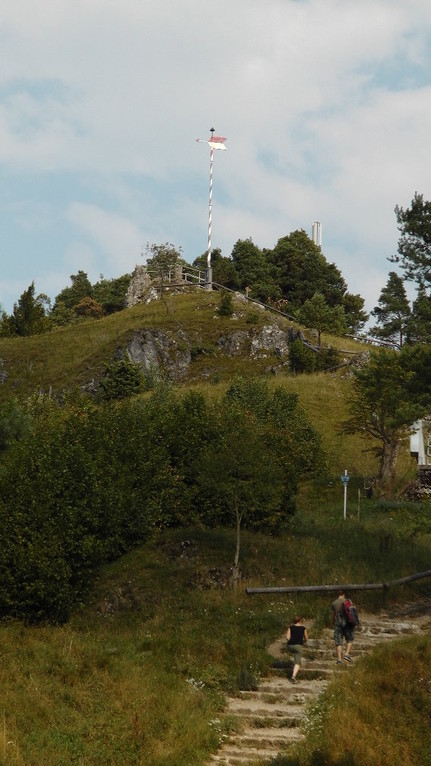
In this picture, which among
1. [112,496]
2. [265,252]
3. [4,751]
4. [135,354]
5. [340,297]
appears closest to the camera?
[4,751]

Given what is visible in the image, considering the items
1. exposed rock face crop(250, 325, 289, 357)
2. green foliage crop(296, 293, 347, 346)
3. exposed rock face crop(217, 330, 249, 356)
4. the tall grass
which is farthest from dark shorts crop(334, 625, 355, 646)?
green foliage crop(296, 293, 347, 346)

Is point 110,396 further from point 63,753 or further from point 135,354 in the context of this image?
Answer: point 63,753

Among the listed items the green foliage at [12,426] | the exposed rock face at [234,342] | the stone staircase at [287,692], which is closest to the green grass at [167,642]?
the stone staircase at [287,692]

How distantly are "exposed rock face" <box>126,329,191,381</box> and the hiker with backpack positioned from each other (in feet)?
155

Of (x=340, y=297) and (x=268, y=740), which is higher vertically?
(x=340, y=297)

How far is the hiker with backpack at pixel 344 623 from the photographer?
823 inches

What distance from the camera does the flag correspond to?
88062mm

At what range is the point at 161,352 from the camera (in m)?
70.6

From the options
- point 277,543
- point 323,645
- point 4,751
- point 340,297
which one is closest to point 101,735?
point 4,751

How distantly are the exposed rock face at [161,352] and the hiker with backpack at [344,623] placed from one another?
155 feet

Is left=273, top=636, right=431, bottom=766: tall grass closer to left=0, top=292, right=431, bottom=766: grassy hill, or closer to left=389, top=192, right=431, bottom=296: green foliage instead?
left=0, top=292, right=431, bottom=766: grassy hill

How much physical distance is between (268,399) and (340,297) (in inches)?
2349

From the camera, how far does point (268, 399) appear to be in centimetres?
4972

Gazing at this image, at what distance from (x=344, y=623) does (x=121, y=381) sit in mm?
43622
